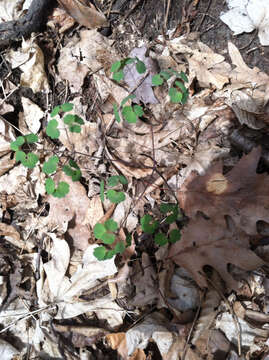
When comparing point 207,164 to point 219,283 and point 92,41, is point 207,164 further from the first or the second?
point 92,41

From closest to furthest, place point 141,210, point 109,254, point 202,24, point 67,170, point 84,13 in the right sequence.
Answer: point 109,254 < point 67,170 < point 141,210 < point 202,24 < point 84,13

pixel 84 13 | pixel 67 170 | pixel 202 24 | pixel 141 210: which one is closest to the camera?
pixel 67 170

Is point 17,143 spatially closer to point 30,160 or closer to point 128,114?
point 30,160

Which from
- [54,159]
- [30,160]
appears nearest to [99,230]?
[54,159]

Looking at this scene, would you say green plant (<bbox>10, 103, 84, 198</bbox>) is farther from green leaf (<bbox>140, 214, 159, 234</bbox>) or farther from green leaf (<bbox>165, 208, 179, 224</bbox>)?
green leaf (<bbox>165, 208, 179, 224</bbox>)

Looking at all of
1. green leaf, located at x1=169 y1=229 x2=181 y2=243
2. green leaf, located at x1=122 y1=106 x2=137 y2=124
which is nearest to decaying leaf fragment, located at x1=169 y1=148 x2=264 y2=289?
green leaf, located at x1=169 y1=229 x2=181 y2=243

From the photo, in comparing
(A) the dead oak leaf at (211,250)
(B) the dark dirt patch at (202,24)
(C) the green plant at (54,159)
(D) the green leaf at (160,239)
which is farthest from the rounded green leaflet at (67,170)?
(B) the dark dirt patch at (202,24)

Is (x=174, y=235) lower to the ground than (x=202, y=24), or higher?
lower

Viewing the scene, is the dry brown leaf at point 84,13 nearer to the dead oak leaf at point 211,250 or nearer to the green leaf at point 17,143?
the green leaf at point 17,143
